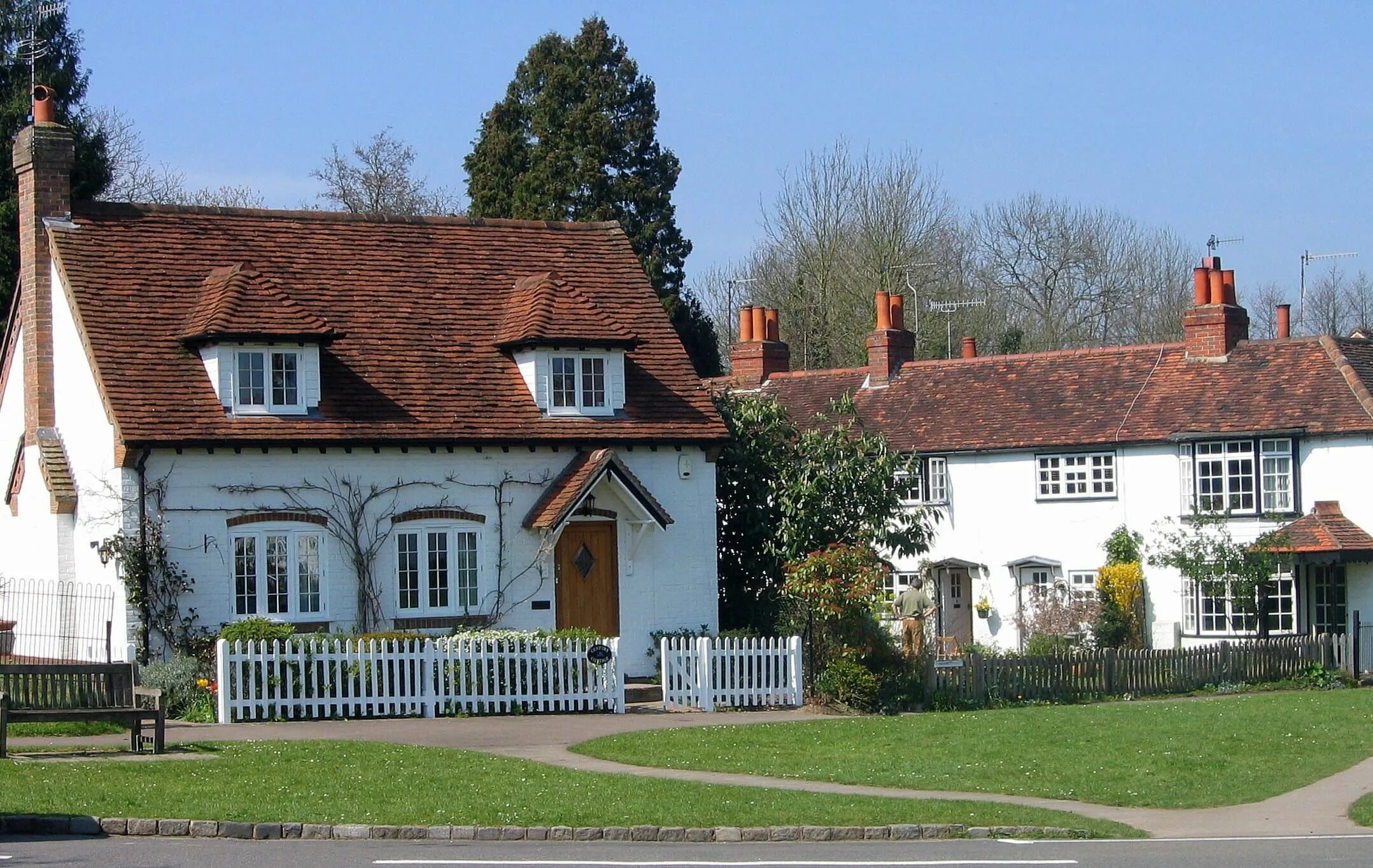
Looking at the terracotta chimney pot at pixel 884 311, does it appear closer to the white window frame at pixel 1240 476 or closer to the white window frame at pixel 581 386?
the white window frame at pixel 1240 476

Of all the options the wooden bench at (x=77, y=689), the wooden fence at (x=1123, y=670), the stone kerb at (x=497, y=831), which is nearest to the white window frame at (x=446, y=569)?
the wooden bench at (x=77, y=689)

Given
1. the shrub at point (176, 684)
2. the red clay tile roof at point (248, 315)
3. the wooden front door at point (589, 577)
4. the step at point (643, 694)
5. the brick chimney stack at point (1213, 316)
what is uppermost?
the brick chimney stack at point (1213, 316)

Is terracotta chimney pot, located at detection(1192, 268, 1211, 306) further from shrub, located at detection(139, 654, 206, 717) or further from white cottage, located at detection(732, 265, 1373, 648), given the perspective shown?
shrub, located at detection(139, 654, 206, 717)

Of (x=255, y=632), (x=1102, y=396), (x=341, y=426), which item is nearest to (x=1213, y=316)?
(x=1102, y=396)

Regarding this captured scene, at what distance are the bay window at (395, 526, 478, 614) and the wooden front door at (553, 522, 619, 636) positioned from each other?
1395mm

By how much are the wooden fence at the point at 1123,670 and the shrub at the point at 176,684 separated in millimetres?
10356

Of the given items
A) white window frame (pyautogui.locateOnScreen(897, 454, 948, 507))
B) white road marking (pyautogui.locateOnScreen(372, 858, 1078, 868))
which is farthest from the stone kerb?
white window frame (pyautogui.locateOnScreen(897, 454, 948, 507))

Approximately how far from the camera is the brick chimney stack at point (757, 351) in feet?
154

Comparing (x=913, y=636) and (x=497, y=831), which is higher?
(x=913, y=636)

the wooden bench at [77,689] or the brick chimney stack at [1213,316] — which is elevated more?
the brick chimney stack at [1213,316]

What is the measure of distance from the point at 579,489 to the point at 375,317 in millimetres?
4454

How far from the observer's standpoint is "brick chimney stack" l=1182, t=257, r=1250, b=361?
39.8 metres

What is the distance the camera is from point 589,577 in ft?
90.6

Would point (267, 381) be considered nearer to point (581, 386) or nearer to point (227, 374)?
point (227, 374)
